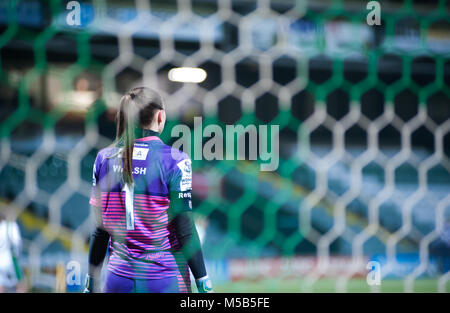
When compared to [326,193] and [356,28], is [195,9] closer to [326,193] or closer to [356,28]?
[356,28]

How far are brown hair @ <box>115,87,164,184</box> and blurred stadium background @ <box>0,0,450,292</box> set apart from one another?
0.05 meters

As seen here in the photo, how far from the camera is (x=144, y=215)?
0.54 m

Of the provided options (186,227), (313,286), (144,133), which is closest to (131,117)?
(144,133)

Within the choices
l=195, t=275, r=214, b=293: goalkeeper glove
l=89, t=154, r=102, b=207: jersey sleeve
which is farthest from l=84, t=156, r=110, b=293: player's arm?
l=195, t=275, r=214, b=293: goalkeeper glove

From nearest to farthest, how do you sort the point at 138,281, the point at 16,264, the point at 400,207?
the point at 138,281 < the point at 16,264 < the point at 400,207

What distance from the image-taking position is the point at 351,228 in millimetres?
856

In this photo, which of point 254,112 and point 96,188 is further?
point 254,112

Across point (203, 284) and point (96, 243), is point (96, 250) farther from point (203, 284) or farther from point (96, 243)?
point (203, 284)

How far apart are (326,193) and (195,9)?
408 millimetres

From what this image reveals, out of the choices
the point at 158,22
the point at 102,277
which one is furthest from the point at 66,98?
the point at 102,277

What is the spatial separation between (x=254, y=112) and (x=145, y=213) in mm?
257

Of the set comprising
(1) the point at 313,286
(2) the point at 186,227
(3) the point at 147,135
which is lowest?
(1) the point at 313,286

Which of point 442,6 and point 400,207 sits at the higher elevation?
point 442,6

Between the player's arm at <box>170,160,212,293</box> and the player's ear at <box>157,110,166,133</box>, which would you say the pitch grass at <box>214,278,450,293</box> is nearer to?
the player's arm at <box>170,160,212,293</box>
